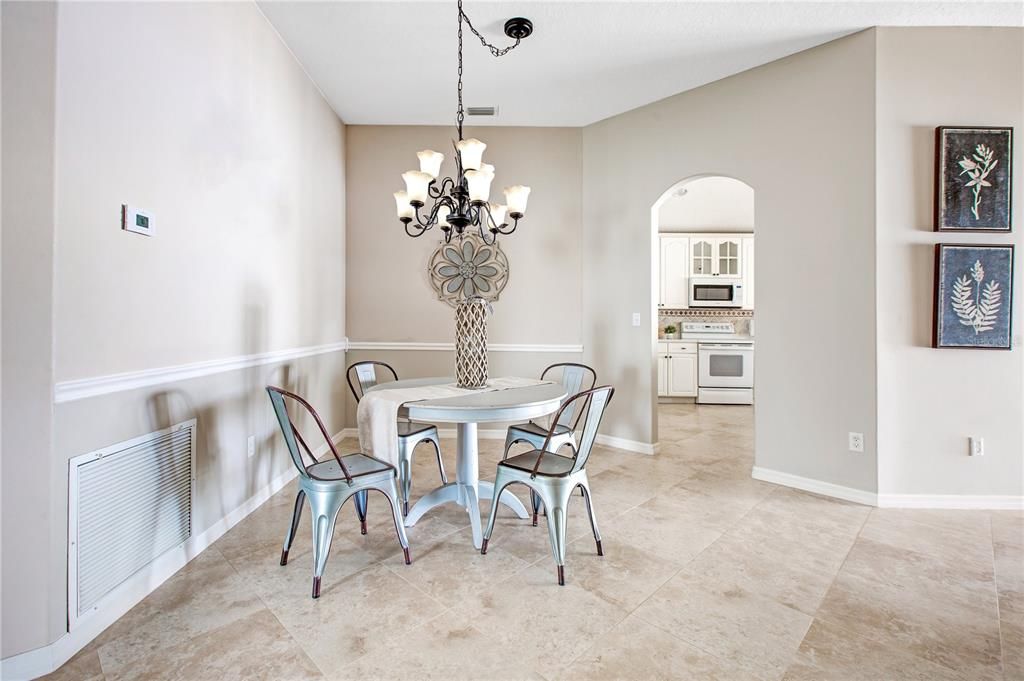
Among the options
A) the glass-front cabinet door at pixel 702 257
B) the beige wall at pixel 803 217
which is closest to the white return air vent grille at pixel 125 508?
the beige wall at pixel 803 217

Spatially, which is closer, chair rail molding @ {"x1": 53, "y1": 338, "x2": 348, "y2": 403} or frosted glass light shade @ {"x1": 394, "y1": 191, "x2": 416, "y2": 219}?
chair rail molding @ {"x1": 53, "y1": 338, "x2": 348, "y2": 403}

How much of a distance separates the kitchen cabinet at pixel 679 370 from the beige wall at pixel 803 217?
2531mm

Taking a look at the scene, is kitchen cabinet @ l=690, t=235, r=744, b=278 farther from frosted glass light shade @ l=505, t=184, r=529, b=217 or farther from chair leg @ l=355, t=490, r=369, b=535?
chair leg @ l=355, t=490, r=369, b=535

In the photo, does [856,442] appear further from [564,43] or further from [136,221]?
[136,221]

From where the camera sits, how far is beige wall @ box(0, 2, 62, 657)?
4.32ft

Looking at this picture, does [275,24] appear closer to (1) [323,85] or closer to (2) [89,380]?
(1) [323,85]

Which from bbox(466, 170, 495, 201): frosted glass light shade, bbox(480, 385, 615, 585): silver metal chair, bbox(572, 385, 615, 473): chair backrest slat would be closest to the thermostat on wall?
bbox(466, 170, 495, 201): frosted glass light shade

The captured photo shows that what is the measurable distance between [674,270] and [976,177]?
3767mm

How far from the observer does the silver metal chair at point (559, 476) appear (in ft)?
6.12

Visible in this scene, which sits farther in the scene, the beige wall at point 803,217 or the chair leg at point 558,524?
the beige wall at point 803,217

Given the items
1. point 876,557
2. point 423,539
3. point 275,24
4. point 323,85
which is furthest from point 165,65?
point 876,557

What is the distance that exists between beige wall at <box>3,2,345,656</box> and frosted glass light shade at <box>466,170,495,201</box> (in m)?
1.24

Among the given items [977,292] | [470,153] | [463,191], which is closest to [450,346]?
[463,191]

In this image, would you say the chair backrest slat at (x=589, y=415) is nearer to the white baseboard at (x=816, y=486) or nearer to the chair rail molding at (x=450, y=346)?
the white baseboard at (x=816, y=486)
